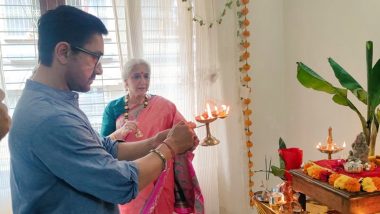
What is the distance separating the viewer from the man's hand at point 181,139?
1048mm

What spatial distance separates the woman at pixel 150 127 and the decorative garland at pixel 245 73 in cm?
61

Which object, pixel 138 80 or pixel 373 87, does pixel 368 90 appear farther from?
pixel 138 80

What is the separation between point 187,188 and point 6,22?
5.08ft

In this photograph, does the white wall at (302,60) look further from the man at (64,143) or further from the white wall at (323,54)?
the man at (64,143)

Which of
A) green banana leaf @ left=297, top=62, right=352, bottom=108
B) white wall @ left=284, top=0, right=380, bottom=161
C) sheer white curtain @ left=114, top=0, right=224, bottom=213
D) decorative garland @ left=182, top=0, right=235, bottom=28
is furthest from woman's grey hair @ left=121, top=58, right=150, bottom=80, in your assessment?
white wall @ left=284, top=0, right=380, bottom=161

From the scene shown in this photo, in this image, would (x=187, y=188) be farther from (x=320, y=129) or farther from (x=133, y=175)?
(x=133, y=175)

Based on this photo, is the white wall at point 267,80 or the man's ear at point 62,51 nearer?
the man's ear at point 62,51

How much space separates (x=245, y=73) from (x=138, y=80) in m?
0.85

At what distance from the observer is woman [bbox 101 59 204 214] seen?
1.92m

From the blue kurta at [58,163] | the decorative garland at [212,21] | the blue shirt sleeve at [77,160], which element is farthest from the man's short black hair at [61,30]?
the decorative garland at [212,21]

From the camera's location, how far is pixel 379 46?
1594 millimetres

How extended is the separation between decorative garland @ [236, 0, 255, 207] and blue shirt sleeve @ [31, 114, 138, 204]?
1.66m

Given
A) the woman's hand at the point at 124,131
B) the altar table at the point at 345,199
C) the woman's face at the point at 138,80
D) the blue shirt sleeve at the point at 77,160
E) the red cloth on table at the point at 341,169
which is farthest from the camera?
the woman's face at the point at 138,80

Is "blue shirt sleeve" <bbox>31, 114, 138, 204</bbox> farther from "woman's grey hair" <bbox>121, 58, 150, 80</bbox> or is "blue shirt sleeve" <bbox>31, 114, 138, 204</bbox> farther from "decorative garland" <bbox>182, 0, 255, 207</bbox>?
"decorative garland" <bbox>182, 0, 255, 207</bbox>
